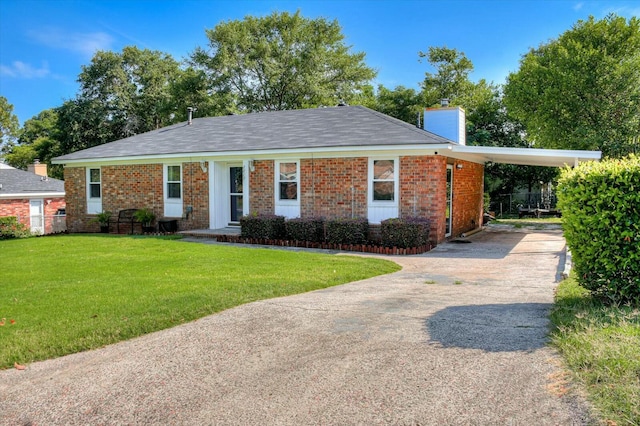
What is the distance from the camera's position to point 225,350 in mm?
4762

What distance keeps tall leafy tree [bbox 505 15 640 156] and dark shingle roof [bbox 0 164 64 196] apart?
2763 cm

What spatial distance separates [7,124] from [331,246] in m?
49.9

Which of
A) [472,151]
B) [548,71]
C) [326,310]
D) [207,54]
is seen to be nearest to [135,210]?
[472,151]

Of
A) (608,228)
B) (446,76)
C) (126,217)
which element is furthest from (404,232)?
(446,76)

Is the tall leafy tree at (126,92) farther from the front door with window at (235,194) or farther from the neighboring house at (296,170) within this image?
the front door with window at (235,194)

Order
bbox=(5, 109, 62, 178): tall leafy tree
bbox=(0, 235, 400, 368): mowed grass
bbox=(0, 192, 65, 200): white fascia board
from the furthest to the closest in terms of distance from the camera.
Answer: bbox=(5, 109, 62, 178): tall leafy tree → bbox=(0, 192, 65, 200): white fascia board → bbox=(0, 235, 400, 368): mowed grass

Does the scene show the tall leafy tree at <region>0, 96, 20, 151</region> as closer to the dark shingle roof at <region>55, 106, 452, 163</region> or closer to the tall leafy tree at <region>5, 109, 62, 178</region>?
the tall leafy tree at <region>5, 109, 62, 178</region>

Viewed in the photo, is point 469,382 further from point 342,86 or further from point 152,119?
point 152,119

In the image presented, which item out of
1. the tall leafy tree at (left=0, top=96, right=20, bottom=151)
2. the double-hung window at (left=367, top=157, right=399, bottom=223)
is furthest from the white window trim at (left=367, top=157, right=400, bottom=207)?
the tall leafy tree at (left=0, top=96, right=20, bottom=151)

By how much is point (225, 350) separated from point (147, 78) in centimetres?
3992

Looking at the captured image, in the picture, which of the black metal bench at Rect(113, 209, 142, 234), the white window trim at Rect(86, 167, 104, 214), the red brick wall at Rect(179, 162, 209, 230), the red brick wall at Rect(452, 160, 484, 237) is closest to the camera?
the red brick wall at Rect(452, 160, 484, 237)

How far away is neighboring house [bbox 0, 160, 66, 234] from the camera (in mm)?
26562

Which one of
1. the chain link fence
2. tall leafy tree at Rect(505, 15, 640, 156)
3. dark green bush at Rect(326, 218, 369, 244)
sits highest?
tall leafy tree at Rect(505, 15, 640, 156)

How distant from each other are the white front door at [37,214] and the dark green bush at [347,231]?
22.3 meters
